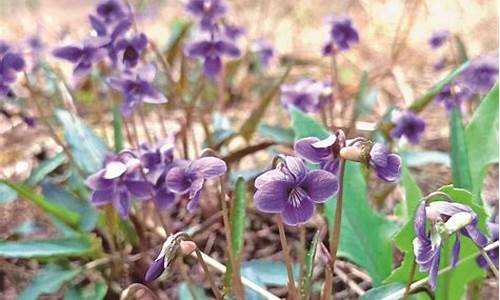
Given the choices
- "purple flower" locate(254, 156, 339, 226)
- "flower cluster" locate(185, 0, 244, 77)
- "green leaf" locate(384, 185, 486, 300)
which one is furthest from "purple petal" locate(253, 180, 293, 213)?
"flower cluster" locate(185, 0, 244, 77)

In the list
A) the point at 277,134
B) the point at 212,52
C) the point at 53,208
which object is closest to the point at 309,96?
the point at 277,134

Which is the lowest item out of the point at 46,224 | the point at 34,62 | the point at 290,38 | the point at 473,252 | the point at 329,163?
the point at 290,38

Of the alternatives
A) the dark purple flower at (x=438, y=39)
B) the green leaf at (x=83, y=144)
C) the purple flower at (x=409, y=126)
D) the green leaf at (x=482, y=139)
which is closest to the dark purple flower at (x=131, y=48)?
the green leaf at (x=83, y=144)

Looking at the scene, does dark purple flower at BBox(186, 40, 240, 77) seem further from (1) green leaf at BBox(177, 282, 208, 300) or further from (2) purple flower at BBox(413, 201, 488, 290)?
(2) purple flower at BBox(413, 201, 488, 290)

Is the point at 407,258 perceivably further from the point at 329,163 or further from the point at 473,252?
the point at 329,163

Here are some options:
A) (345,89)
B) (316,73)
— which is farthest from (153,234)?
(316,73)

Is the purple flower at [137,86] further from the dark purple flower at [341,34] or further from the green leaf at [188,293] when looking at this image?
the dark purple flower at [341,34]

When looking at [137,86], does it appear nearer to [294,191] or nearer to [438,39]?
[294,191]

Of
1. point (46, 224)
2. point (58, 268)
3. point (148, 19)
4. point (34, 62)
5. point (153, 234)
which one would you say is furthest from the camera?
point (148, 19)
